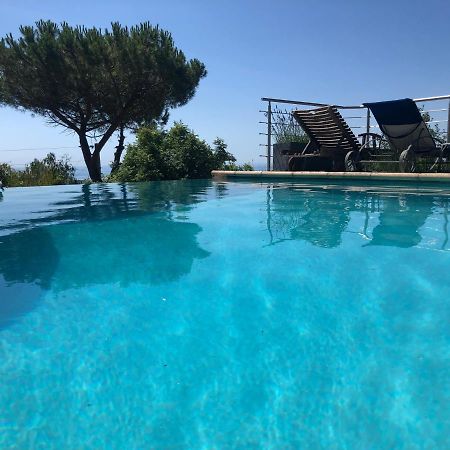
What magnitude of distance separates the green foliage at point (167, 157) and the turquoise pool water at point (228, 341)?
9.26 meters

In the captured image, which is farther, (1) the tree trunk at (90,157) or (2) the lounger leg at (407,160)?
(1) the tree trunk at (90,157)

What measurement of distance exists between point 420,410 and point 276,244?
2278mm

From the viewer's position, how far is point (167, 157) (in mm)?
13562

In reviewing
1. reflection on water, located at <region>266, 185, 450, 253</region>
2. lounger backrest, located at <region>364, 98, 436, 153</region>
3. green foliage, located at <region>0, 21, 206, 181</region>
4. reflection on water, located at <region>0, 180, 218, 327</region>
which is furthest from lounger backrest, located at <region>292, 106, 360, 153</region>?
green foliage, located at <region>0, 21, 206, 181</region>

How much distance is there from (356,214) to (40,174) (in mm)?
11922

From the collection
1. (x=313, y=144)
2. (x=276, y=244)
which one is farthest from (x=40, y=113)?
(x=276, y=244)

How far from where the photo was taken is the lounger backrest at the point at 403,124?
24.7 ft

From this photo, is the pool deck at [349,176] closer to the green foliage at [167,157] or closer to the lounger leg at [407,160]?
the lounger leg at [407,160]

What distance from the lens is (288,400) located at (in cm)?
168

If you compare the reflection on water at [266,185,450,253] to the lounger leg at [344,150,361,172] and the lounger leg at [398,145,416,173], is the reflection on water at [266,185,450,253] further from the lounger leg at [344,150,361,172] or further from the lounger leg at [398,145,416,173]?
the lounger leg at [344,150,361,172]

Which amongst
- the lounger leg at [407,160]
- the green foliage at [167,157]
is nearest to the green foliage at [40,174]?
the green foliage at [167,157]

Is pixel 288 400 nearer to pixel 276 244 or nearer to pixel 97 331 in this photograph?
pixel 97 331

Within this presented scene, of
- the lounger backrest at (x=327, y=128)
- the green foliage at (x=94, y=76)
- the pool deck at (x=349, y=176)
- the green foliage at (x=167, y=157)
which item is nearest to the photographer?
the pool deck at (x=349, y=176)

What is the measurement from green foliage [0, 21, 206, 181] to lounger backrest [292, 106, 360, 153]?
28.5 ft
